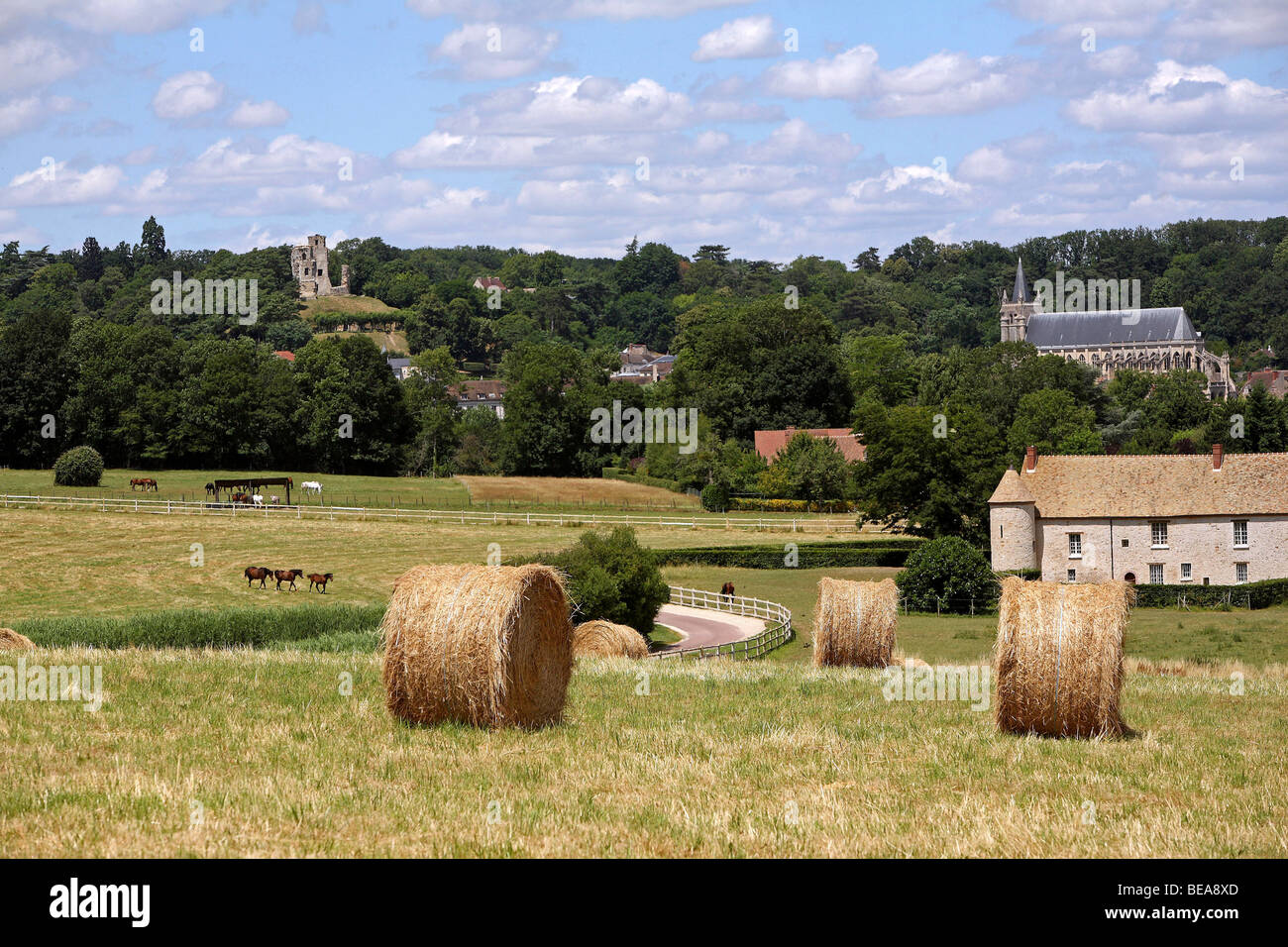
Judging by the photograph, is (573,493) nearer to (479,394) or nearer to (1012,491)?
(1012,491)

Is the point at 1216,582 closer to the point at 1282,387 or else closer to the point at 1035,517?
the point at 1035,517

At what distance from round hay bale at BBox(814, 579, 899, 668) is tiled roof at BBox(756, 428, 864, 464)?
225 ft

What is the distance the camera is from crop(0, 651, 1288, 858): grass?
9141 millimetres

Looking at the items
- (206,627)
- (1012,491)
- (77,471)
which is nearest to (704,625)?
(206,627)

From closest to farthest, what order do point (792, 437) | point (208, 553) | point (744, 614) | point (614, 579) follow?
point (614, 579), point (744, 614), point (208, 553), point (792, 437)

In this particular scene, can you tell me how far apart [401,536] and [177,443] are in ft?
133

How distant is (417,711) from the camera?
13555 mm

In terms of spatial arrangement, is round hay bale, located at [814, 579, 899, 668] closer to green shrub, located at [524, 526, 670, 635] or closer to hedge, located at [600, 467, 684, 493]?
green shrub, located at [524, 526, 670, 635]

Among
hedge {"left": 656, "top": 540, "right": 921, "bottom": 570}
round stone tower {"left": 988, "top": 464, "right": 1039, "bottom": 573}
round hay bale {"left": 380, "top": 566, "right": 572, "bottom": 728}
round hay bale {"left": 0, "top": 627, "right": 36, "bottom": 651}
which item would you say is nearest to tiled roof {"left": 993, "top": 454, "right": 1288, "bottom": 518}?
round stone tower {"left": 988, "top": 464, "right": 1039, "bottom": 573}

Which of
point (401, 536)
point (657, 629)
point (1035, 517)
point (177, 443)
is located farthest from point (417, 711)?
point (177, 443)

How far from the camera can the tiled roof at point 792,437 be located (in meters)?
95.0

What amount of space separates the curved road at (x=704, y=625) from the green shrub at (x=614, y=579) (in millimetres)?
1638

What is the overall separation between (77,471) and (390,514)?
23441mm

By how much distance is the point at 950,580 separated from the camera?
48.7 meters
